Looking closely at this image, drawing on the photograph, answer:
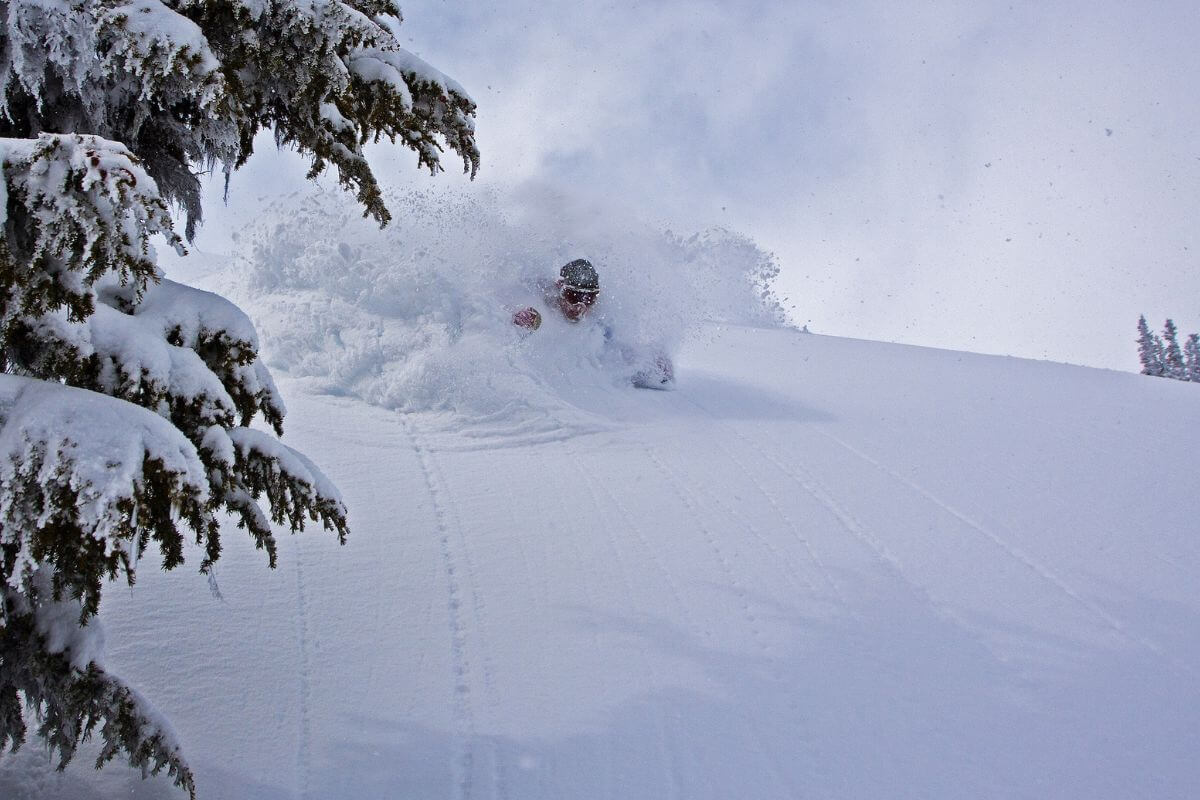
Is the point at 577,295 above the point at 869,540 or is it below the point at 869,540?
above

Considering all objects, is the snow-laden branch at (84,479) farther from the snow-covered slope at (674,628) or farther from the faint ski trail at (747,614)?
the faint ski trail at (747,614)

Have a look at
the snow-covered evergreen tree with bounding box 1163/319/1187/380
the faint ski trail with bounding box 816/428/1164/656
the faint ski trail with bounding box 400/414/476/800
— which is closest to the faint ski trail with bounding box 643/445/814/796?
the faint ski trail with bounding box 400/414/476/800

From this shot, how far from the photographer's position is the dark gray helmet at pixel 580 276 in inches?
422

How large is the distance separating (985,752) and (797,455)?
4.50 m

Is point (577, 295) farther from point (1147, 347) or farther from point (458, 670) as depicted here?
point (1147, 347)

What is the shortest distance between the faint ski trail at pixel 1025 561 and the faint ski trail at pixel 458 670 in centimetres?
417

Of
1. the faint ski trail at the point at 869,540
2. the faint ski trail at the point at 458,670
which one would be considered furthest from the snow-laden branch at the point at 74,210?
the faint ski trail at the point at 869,540

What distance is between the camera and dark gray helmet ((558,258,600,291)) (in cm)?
1072

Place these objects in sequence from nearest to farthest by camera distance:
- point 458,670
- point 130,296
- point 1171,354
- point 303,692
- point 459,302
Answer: point 130,296 < point 303,692 < point 458,670 < point 459,302 < point 1171,354

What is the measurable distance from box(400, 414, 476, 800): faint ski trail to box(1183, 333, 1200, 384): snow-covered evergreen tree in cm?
3602

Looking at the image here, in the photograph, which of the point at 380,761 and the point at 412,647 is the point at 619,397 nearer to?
the point at 412,647

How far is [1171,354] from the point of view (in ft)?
113

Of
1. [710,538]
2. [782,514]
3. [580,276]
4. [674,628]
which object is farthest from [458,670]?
[580,276]

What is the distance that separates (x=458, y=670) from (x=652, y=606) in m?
1.34
